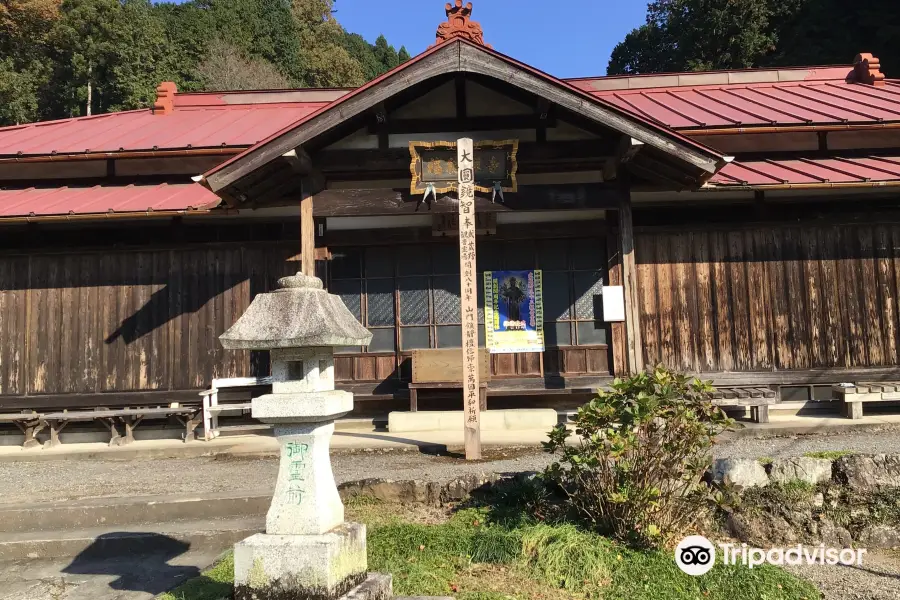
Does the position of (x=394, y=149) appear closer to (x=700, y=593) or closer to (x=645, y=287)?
(x=645, y=287)

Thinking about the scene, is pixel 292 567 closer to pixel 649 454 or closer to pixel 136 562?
pixel 136 562

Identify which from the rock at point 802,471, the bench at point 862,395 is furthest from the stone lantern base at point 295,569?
the bench at point 862,395

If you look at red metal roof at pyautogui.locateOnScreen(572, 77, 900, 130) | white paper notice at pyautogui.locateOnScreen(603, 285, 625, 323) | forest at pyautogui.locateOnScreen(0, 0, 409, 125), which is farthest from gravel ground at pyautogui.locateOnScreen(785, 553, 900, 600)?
forest at pyautogui.locateOnScreen(0, 0, 409, 125)

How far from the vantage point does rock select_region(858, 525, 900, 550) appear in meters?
4.90

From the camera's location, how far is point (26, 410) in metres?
9.55

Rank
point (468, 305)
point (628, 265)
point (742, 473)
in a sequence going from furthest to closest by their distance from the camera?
point (628, 265), point (468, 305), point (742, 473)

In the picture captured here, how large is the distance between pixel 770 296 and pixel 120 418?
10388 mm

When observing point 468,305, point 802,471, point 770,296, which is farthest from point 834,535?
point 770,296

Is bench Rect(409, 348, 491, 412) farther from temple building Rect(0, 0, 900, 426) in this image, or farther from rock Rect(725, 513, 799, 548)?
rock Rect(725, 513, 799, 548)

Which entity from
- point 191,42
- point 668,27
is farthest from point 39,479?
point 668,27

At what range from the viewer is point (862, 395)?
29.0 ft

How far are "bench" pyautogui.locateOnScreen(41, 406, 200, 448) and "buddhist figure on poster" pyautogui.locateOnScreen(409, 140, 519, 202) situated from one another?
4872 millimetres

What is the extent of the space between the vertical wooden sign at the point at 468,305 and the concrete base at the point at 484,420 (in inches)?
65.8

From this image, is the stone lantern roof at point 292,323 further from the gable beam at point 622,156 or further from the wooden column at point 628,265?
the wooden column at point 628,265
